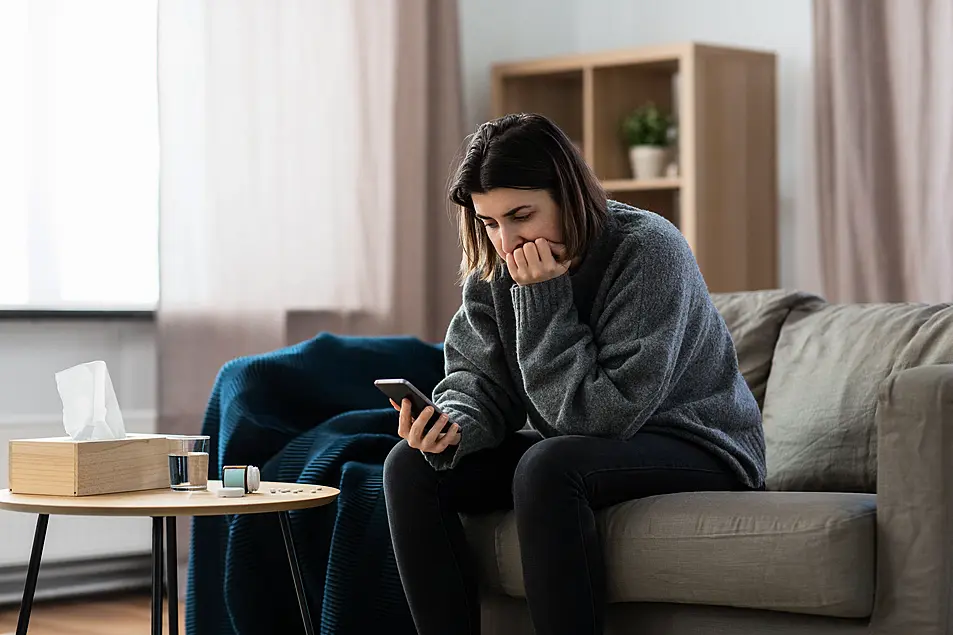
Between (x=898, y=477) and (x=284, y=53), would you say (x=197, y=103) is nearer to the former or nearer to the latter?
(x=284, y=53)

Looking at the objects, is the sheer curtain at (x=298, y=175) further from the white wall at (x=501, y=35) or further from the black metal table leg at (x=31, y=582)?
the black metal table leg at (x=31, y=582)

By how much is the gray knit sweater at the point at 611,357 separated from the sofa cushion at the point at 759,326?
17.3 inches

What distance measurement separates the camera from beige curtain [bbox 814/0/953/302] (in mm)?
3361

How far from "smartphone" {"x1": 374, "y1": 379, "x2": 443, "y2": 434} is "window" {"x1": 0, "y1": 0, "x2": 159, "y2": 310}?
1.68 m

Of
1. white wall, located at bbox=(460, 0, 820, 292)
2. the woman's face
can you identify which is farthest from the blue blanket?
white wall, located at bbox=(460, 0, 820, 292)

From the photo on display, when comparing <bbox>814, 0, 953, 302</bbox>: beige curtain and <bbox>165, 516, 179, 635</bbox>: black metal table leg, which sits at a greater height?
<bbox>814, 0, 953, 302</bbox>: beige curtain

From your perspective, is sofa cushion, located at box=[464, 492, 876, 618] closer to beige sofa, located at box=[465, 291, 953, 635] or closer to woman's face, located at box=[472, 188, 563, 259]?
beige sofa, located at box=[465, 291, 953, 635]

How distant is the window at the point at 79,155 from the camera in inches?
131

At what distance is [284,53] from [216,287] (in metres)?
0.67

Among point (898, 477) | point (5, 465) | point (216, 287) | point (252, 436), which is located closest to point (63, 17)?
point (216, 287)

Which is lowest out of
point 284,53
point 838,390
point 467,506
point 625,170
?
point 467,506

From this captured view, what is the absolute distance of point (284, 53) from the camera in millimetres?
3656

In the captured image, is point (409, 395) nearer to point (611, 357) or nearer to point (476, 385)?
point (476, 385)

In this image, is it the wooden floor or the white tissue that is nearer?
the white tissue
